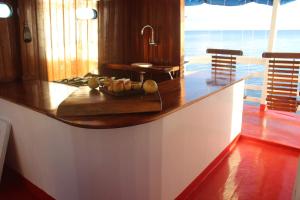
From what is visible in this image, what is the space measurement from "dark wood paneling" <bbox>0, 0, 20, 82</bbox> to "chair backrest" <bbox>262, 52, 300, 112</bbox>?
316 cm

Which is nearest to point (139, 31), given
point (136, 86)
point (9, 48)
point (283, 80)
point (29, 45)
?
point (29, 45)

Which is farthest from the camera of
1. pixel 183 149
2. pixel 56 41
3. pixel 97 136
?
pixel 56 41

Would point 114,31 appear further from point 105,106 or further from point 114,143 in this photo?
point 114,143

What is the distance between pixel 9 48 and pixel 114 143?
1.91 meters

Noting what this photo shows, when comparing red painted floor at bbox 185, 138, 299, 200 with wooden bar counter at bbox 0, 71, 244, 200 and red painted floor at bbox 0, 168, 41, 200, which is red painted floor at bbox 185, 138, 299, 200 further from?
red painted floor at bbox 0, 168, 41, 200

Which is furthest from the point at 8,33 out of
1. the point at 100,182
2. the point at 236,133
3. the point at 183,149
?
the point at 236,133

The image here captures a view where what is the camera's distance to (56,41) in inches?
131

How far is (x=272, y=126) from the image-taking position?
13.2 feet

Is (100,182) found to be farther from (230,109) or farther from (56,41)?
(56,41)

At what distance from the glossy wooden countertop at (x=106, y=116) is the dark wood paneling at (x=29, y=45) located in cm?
21

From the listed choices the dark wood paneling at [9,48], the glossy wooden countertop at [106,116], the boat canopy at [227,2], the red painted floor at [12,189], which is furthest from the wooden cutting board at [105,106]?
the boat canopy at [227,2]

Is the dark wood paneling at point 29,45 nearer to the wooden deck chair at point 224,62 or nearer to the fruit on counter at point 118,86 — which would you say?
the fruit on counter at point 118,86

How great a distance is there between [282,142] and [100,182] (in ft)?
8.28

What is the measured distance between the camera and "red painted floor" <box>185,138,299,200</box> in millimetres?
2398
